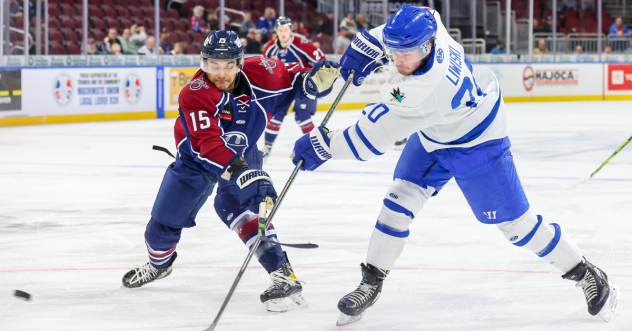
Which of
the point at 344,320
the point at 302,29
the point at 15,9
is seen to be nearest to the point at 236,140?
the point at 344,320

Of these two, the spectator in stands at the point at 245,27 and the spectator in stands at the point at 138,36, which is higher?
the spectator in stands at the point at 245,27

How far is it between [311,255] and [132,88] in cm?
818

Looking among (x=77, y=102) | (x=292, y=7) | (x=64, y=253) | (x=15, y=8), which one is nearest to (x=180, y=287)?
(x=64, y=253)

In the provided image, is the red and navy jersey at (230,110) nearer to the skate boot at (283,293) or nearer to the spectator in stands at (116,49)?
the skate boot at (283,293)

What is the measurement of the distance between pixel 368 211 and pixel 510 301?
190 cm

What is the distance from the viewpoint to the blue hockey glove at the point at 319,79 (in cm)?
294

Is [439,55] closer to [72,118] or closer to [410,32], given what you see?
[410,32]

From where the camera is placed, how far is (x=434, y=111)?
7.98 feet

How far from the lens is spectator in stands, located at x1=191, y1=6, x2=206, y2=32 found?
40.8 ft

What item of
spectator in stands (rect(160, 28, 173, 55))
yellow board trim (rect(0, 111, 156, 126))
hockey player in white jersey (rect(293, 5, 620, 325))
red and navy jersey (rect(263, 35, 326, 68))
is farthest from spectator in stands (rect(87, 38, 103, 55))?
hockey player in white jersey (rect(293, 5, 620, 325))

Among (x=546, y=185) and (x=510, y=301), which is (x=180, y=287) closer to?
(x=510, y=301)

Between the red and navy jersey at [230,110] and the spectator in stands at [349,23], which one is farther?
the spectator in stands at [349,23]

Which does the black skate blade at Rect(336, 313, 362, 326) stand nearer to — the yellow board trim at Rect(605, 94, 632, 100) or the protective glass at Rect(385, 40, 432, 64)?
the protective glass at Rect(385, 40, 432, 64)

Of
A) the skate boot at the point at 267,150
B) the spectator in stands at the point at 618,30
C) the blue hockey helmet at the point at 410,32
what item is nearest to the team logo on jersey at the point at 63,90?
the skate boot at the point at 267,150
